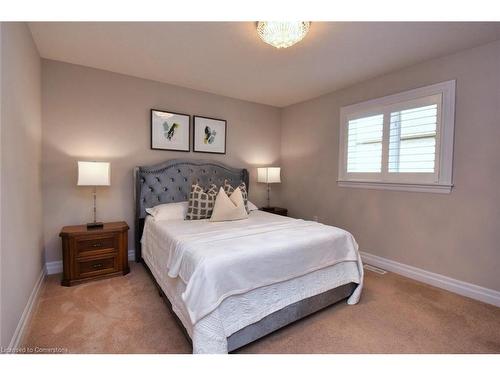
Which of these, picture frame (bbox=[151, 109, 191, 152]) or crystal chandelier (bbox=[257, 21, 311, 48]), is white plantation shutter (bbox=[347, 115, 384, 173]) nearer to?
crystal chandelier (bbox=[257, 21, 311, 48])

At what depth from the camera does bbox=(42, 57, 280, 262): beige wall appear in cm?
278

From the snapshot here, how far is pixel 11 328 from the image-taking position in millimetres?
1528

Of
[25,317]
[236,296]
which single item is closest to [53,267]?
[25,317]

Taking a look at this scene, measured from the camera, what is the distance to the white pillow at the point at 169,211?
2.89m

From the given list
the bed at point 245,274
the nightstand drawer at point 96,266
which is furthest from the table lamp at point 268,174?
the nightstand drawer at point 96,266

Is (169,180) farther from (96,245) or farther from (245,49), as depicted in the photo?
(245,49)

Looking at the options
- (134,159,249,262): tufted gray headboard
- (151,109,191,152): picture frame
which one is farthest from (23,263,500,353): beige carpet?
(151,109,191,152): picture frame

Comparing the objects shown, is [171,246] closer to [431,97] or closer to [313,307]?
[313,307]

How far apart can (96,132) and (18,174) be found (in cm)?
137

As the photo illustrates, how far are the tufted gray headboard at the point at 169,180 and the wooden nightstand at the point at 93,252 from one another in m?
0.37

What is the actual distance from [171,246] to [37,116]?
79.4 inches

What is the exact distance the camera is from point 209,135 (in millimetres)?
3797

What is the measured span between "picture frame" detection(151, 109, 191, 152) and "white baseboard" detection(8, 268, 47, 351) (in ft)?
6.42

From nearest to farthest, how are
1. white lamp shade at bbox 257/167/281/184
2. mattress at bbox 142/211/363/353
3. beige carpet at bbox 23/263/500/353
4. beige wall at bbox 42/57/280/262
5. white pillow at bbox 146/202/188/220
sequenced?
mattress at bbox 142/211/363/353
beige carpet at bbox 23/263/500/353
beige wall at bbox 42/57/280/262
white pillow at bbox 146/202/188/220
white lamp shade at bbox 257/167/281/184
